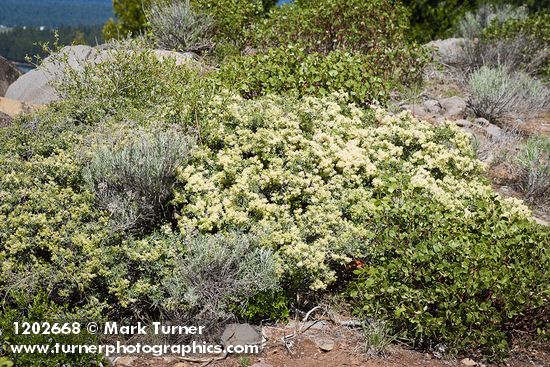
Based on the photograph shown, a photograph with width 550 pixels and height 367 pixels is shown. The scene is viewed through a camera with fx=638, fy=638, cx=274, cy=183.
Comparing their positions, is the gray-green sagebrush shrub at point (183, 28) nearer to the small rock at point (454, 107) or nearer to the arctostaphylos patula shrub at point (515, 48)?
the small rock at point (454, 107)

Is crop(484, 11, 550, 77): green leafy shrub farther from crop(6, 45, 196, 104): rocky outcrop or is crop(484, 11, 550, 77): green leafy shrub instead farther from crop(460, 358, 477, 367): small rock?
crop(460, 358, 477, 367): small rock

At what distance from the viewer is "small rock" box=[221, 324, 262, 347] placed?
383 cm

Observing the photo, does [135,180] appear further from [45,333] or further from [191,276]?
[45,333]

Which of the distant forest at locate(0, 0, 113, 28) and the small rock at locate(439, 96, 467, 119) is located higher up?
the distant forest at locate(0, 0, 113, 28)

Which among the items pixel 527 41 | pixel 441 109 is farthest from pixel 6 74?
pixel 527 41

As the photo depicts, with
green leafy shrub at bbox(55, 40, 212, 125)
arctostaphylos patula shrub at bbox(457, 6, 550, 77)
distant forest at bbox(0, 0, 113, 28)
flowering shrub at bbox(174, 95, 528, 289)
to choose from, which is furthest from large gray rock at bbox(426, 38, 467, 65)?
distant forest at bbox(0, 0, 113, 28)

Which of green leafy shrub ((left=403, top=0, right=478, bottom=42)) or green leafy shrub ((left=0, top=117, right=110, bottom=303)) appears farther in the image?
green leafy shrub ((left=403, top=0, right=478, bottom=42))

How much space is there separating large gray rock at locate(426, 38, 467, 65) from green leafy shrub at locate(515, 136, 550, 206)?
11.3 ft

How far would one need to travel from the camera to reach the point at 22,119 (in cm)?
527

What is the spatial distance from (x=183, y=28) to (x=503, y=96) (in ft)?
14.9

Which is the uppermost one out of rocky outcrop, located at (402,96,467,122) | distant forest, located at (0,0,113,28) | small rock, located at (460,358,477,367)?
distant forest, located at (0,0,113,28)

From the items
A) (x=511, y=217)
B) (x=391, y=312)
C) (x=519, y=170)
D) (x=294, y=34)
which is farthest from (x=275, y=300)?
(x=294, y=34)

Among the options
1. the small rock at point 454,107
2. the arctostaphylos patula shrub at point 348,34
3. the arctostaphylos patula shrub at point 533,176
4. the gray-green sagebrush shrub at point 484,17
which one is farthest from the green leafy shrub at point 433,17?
the arctostaphylos patula shrub at point 533,176

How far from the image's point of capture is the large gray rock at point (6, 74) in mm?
8508
